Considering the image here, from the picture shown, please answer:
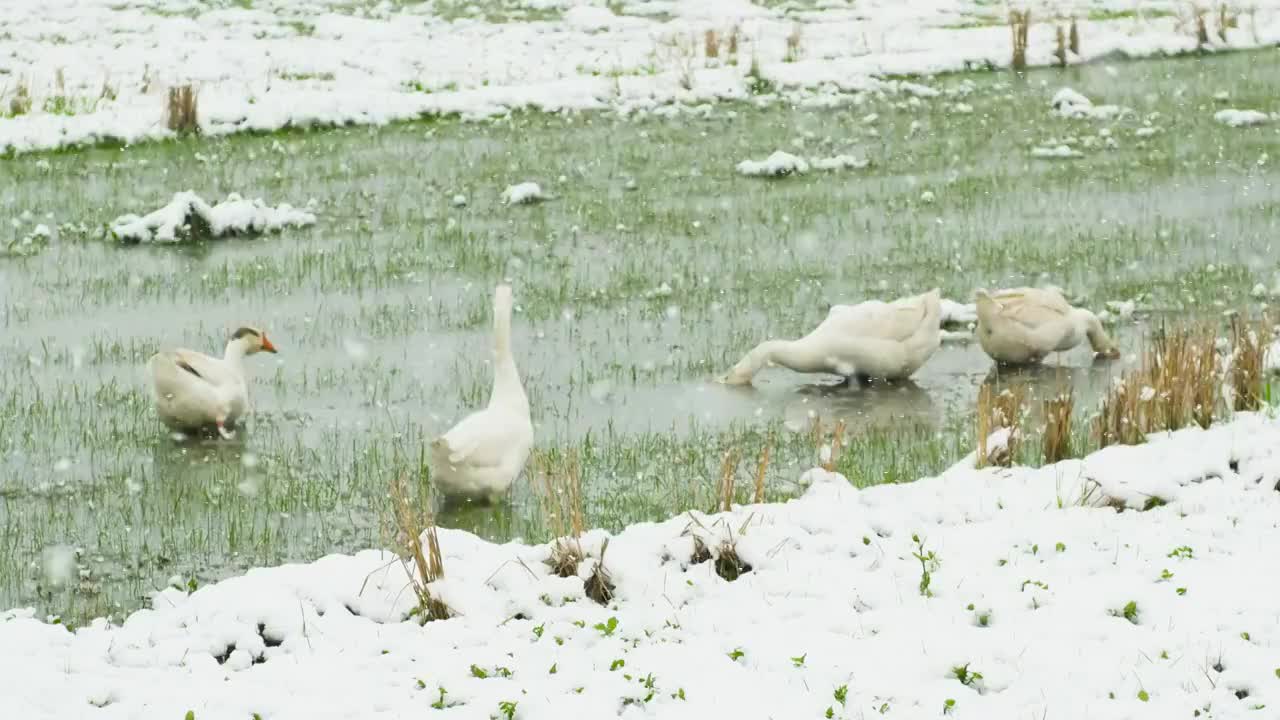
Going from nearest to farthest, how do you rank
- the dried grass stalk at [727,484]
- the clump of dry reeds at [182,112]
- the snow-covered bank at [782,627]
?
the snow-covered bank at [782,627]
the dried grass stalk at [727,484]
the clump of dry reeds at [182,112]

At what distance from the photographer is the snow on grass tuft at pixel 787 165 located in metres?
21.0

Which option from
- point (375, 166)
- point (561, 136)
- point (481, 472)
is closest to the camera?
point (481, 472)

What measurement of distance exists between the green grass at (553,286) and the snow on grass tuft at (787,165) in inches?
10.5

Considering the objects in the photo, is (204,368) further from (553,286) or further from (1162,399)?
(1162,399)

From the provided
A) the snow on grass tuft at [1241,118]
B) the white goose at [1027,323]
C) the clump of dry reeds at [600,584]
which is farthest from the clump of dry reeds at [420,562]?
the snow on grass tuft at [1241,118]

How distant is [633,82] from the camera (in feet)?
91.1

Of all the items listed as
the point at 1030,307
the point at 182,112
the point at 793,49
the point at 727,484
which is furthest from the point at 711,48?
the point at 727,484

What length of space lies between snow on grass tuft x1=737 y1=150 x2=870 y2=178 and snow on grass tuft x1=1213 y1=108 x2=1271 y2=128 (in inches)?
227

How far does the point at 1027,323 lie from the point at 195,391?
18.8 feet

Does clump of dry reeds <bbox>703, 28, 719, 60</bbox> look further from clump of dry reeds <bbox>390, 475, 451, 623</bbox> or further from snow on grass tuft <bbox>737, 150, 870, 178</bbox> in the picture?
clump of dry reeds <bbox>390, 475, 451, 623</bbox>

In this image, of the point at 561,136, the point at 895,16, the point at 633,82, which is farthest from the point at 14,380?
the point at 895,16

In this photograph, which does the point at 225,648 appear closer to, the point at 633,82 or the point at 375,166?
the point at 375,166

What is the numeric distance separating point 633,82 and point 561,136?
13.8 feet

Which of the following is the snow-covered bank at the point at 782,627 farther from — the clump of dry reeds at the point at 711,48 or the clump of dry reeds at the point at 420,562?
the clump of dry reeds at the point at 711,48
